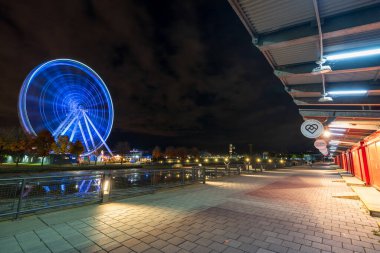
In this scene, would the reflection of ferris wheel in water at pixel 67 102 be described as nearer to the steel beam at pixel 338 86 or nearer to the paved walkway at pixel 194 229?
the paved walkway at pixel 194 229

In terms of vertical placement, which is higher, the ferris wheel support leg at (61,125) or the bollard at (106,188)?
the ferris wheel support leg at (61,125)

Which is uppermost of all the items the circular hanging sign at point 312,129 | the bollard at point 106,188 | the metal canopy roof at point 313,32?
the metal canopy roof at point 313,32

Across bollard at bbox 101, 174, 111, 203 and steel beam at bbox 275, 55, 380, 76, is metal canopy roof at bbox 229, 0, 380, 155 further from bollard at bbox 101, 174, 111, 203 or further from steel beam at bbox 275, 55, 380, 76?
bollard at bbox 101, 174, 111, 203

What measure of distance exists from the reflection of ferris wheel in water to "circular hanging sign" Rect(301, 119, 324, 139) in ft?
104

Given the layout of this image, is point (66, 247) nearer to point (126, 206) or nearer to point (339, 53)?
point (126, 206)

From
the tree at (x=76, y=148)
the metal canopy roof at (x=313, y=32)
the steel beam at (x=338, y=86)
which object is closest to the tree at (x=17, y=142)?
the tree at (x=76, y=148)

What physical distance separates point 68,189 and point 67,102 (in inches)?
1400

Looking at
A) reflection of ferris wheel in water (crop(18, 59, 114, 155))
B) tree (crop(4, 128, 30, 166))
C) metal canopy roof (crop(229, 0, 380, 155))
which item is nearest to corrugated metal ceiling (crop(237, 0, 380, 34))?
metal canopy roof (crop(229, 0, 380, 155))

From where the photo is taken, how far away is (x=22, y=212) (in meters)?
5.64

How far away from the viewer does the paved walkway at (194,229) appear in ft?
13.3

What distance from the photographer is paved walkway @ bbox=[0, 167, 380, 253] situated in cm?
405

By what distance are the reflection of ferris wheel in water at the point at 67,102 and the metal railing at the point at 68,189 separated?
2609 cm

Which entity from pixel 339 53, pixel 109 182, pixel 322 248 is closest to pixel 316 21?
pixel 339 53

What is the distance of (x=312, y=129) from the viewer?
8.15m
